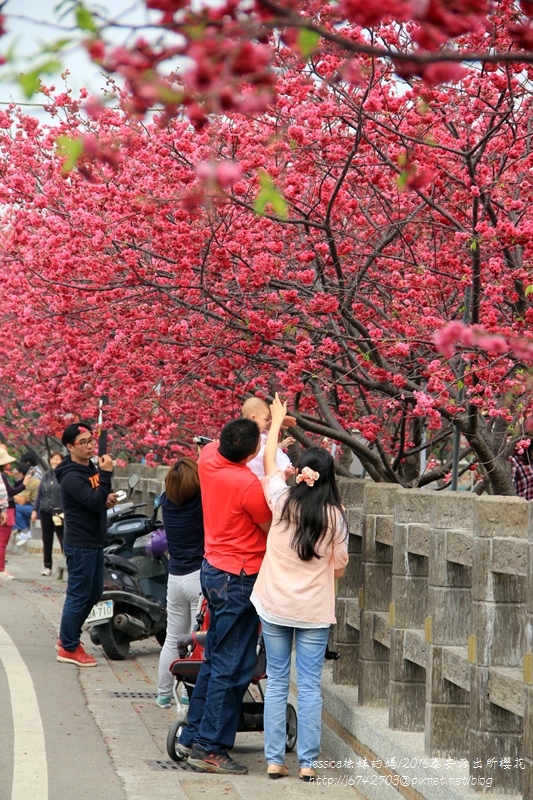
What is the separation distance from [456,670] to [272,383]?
318 inches

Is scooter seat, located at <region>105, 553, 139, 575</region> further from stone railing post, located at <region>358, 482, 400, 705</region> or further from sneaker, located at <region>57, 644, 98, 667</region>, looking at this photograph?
stone railing post, located at <region>358, 482, 400, 705</region>

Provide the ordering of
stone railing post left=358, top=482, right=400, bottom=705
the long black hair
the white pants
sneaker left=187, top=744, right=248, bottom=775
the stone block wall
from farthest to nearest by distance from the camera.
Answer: the white pants < stone railing post left=358, top=482, right=400, bottom=705 < sneaker left=187, top=744, right=248, bottom=775 < the long black hair < the stone block wall

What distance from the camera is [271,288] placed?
10.5 meters

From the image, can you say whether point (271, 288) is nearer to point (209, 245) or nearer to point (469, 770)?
point (209, 245)

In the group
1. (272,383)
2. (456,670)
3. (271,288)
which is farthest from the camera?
(272,383)

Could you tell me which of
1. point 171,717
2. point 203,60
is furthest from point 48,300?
point 203,60

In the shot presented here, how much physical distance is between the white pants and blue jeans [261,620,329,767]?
186 centimetres

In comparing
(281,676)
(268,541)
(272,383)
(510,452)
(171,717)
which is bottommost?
(171,717)

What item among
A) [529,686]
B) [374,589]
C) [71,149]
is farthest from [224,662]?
[71,149]

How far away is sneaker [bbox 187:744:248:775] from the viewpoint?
267 inches

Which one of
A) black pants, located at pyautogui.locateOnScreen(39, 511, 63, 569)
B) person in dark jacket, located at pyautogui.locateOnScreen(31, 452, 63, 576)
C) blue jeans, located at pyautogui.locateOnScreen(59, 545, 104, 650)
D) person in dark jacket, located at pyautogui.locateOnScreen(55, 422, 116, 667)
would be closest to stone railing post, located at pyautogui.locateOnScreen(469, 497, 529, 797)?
person in dark jacket, located at pyautogui.locateOnScreen(55, 422, 116, 667)

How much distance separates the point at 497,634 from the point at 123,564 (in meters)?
6.31

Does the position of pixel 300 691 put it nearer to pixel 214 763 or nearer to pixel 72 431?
pixel 214 763

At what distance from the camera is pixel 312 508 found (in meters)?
6.57
